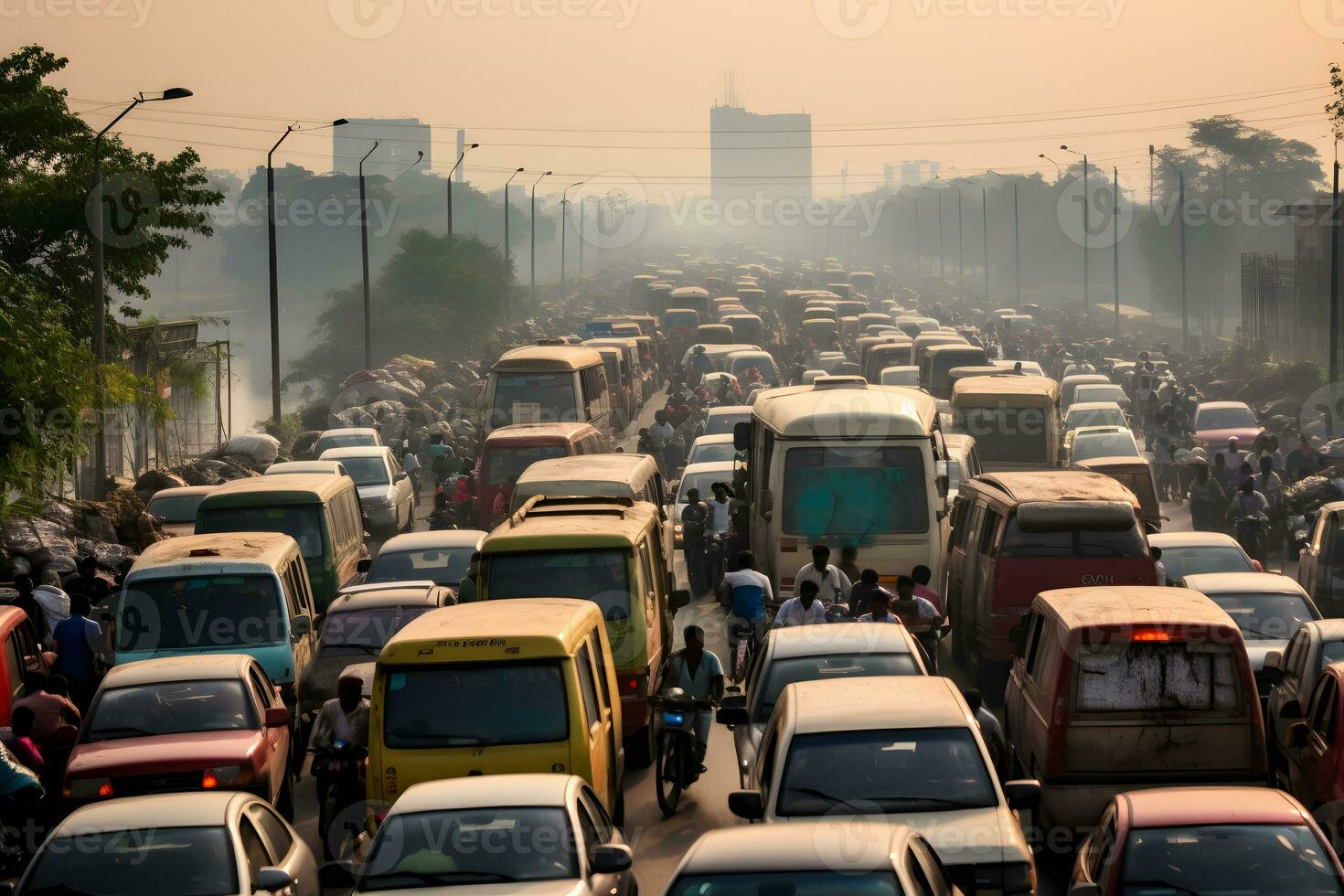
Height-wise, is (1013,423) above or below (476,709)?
above

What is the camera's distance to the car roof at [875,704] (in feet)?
34.2

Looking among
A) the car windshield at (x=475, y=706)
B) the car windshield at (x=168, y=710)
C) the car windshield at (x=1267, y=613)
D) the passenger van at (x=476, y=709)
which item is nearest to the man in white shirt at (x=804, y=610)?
the car windshield at (x=1267, y=613)

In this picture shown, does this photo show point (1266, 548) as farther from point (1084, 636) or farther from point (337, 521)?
point (1084, 636)

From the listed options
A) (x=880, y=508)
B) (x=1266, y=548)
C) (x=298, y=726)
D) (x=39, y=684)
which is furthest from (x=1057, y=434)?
(x=39, y=684)

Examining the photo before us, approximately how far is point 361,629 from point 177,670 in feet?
11.7

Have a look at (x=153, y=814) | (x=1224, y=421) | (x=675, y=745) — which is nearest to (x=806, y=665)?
(x=675, y=745)

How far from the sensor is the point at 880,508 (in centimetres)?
1950

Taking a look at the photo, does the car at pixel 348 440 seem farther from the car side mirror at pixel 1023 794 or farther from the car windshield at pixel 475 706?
the car side mirror at pixel 1023 794

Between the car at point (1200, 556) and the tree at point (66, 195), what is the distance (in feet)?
79.3

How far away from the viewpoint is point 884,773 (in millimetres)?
10281

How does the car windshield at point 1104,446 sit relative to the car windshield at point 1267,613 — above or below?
above

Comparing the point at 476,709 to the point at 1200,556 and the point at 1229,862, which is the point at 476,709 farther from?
the point at 1200,556

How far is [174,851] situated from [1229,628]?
22.1ft

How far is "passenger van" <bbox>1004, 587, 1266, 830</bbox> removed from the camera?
12.0 meters
